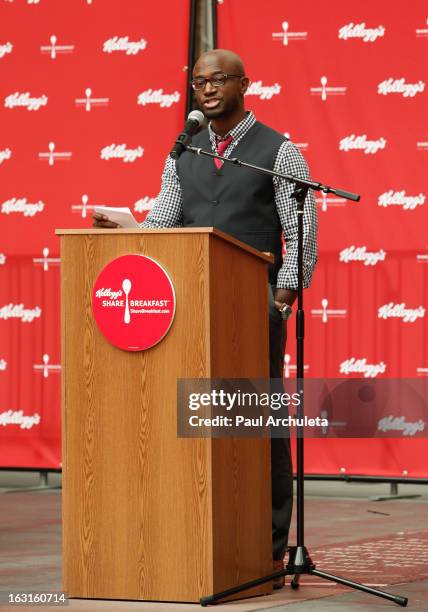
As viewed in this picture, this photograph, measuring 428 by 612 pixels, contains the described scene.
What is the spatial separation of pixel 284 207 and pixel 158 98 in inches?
136

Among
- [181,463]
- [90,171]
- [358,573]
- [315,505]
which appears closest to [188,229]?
[181,463]

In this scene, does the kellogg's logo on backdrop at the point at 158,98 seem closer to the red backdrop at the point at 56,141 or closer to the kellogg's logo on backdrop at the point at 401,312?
the red backdrop at the point at 56,141

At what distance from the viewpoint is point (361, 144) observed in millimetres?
7141

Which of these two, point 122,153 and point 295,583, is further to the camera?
point 122,153

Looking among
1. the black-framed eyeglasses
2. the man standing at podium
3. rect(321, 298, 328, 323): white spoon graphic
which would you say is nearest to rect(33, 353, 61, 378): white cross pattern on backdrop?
rect(321, 298, 328, 323): white spoon graphic

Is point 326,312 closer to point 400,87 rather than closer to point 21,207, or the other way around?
point 400,87

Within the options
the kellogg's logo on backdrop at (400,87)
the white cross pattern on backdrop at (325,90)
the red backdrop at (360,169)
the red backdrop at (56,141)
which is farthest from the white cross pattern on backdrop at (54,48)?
the kellogg's logo on backdrop at (400,87)

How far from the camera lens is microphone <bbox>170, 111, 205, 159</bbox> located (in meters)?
3.63

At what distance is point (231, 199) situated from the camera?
13.6 feet

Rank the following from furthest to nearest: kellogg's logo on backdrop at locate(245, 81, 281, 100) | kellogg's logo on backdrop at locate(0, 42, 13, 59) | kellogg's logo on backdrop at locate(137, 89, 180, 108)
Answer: kellogg's logo on backdrop at locate(0, 42, 13, 59)
kellogg's logo on backdrop at locate(137, 89, 180, 108)
kellogg's logo on backdrop at locate(245, 81, 281, 100)

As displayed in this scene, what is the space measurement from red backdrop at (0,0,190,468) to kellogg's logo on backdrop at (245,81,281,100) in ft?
1.43

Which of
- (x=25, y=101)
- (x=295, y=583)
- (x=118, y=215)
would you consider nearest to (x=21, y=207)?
(x=25, y=101)

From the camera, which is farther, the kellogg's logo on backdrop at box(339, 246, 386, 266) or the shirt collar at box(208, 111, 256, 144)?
the kellogg's logo on backdrop at box(339, 246, 386, 266)

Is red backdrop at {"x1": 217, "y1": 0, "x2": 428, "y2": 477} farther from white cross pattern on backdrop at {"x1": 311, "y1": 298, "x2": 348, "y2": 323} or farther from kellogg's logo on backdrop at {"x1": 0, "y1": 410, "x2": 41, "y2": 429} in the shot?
kellogg's logo on backdrop at {"x1": 0, "y1": 410, "x2": 41, "y2": 429}
